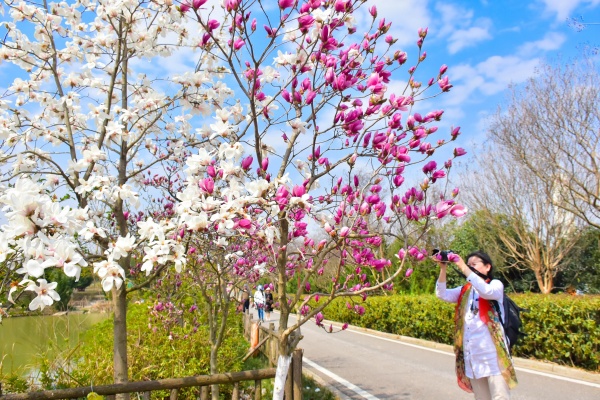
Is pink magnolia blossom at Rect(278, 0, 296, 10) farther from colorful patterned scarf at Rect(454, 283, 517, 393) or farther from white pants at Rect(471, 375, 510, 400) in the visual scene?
white pants at Rect(471, 375, 510, 400)

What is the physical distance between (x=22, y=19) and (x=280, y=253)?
2.92m

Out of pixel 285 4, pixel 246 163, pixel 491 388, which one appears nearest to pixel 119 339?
pixel 246 163

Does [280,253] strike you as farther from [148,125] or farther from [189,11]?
[148,125]

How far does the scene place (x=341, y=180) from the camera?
9.26ft

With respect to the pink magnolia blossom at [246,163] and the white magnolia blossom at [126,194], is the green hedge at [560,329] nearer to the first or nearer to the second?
the white magnolia blossom at [126,194]

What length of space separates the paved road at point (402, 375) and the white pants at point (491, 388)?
8.05ft

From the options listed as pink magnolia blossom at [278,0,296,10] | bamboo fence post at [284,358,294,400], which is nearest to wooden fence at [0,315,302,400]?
bamboo fence post at [284,358,294,400]

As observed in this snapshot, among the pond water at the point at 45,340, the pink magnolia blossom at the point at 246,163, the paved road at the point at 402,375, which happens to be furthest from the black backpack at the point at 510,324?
the pond water at the point at 45,340

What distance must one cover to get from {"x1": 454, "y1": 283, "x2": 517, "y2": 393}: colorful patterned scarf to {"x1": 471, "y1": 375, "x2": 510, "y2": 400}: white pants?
5 cm

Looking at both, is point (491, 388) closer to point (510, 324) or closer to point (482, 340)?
point (482, 340)

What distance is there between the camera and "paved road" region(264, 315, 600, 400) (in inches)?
230

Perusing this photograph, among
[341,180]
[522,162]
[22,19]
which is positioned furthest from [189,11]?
[522,162]

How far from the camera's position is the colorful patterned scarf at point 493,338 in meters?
3.39

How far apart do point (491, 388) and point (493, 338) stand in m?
0.35
